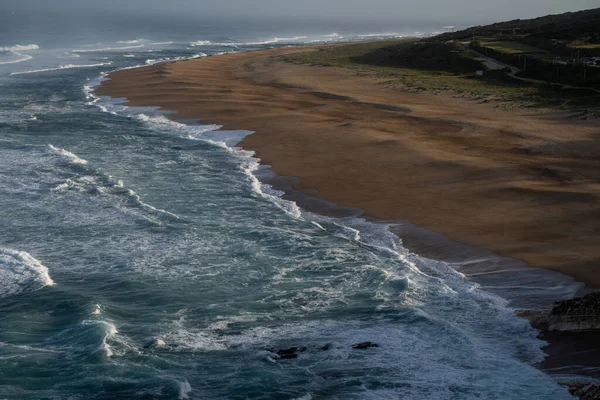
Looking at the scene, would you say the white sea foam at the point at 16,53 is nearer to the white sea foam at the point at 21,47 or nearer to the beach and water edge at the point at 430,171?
the white sea foam at the point at 21,47

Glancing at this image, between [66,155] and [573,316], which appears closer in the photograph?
[573,316]

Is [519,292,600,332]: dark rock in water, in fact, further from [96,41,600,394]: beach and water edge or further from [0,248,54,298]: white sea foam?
[0,248,54,298]: white sea foam

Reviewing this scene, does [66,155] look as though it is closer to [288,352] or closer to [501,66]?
[288,352]

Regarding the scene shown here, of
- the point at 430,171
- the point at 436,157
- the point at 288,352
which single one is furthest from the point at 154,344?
the point at 436,157

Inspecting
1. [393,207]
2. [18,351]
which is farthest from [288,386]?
[393,207]

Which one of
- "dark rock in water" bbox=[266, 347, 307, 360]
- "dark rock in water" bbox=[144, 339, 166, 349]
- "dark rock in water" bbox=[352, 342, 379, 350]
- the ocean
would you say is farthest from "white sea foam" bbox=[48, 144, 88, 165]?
"dark rock in water" bbox=[352, 342, 379, 350]

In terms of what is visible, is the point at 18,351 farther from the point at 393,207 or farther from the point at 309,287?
the point at 393,207
